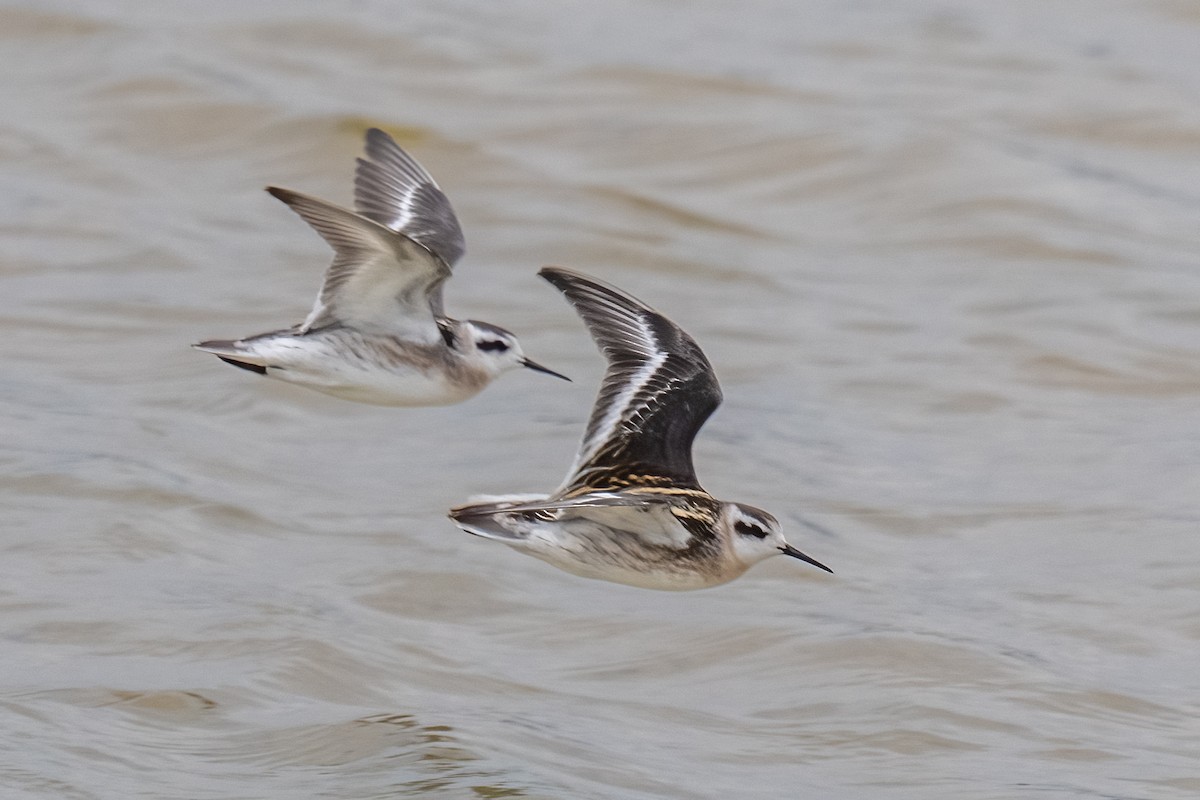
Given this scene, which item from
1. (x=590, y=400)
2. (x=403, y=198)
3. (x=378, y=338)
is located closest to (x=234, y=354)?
(x=378, y=338)

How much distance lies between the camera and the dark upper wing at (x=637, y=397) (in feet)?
23.6

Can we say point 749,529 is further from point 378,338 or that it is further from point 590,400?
point 590,400

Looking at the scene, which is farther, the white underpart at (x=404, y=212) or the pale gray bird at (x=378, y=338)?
the white underpart at (x=404, y=212)

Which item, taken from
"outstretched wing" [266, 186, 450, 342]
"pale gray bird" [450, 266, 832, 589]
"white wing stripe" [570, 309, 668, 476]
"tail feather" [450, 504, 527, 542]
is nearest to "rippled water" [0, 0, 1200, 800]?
"pale gray bird" [450, 266, 832, 589]

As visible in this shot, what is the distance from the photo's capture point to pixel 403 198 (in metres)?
9.09

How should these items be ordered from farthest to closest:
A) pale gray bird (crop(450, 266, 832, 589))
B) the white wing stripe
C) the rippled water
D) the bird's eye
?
1. the rippled water
2. the white wing stripe
3. the bird's eye
4. pale gray bird (crop(450, 266, 832, 589))

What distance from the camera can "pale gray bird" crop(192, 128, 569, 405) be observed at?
24.9 feet

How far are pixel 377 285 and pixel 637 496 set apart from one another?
1642mm

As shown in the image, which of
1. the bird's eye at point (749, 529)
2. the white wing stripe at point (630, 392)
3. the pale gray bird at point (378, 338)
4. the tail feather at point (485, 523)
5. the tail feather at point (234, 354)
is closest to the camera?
the tail feather at point (485, 523)

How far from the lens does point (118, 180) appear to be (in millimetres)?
15016

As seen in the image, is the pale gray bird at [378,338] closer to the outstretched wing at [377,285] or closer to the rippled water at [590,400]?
the outstretched wing at [377,285]

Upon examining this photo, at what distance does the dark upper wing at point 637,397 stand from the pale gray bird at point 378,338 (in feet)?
2.08

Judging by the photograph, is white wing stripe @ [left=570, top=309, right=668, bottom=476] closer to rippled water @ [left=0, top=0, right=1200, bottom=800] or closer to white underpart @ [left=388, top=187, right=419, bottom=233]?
rippled water @ [left=0, top=0, right=1200, bottom=800]

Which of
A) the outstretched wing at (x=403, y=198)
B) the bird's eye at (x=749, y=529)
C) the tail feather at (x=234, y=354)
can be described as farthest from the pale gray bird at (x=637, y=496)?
the outstretched wing at (x=403, y=198)
